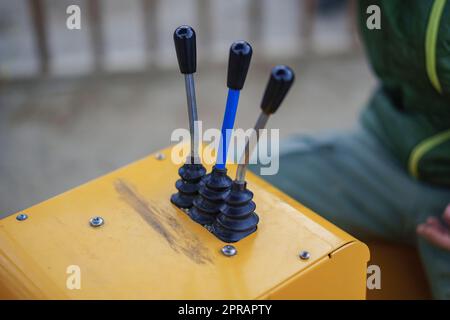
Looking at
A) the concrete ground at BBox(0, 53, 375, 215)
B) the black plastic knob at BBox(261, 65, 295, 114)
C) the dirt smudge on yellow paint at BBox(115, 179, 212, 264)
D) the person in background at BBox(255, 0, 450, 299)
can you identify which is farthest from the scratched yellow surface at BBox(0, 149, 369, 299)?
the concrete ground at BBox(0, 53, 375, 215)

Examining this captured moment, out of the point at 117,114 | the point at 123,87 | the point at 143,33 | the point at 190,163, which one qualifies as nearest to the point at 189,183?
the point at 190,163

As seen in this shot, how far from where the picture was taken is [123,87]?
1982 millimetres

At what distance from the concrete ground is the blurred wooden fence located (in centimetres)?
5

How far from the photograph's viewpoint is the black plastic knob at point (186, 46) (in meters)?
0.69

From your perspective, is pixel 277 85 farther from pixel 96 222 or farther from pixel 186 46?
pixel 96 222

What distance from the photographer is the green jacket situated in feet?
3.10

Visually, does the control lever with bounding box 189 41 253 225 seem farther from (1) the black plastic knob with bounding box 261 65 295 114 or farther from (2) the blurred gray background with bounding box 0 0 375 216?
(2) the blurred gray background with bounding box 0 0 375 216

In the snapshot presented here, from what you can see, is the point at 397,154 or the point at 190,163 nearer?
the point at 190,163

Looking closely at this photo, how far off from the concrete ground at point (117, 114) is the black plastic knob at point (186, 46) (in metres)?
0.86

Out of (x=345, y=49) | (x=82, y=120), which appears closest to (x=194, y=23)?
(x=345, y=49)

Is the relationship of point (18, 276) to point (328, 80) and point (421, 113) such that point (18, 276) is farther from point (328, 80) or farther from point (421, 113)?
point (328, 80)

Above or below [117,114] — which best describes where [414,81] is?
above

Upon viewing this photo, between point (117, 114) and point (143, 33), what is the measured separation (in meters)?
0.45
